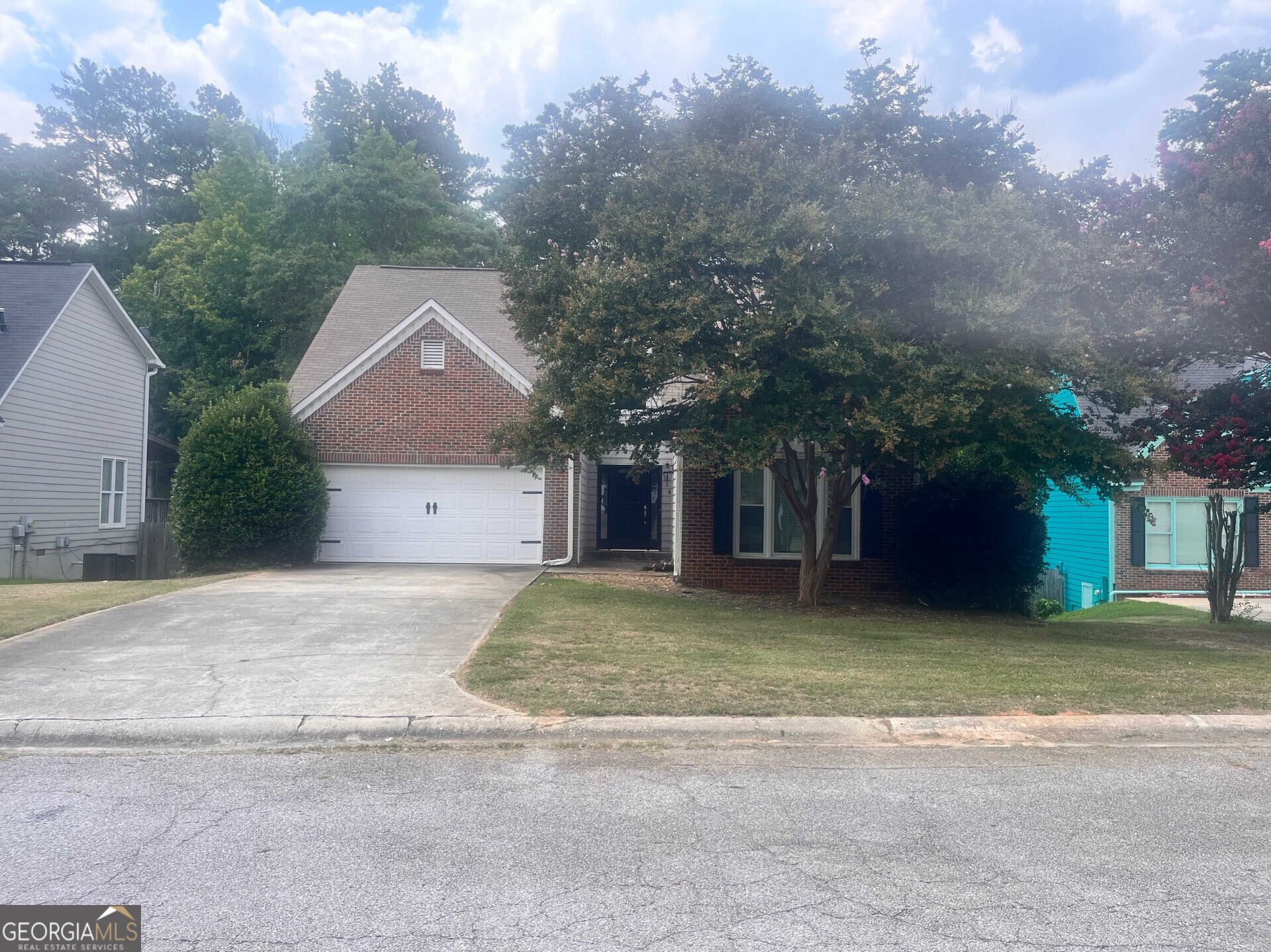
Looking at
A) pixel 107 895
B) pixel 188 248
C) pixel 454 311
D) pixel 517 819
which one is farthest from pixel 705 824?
→ pixel 188 248

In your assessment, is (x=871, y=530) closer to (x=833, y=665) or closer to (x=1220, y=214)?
(x=1220, y=214)

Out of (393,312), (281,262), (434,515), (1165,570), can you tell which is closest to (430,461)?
(434,515)

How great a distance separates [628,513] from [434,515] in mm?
6409

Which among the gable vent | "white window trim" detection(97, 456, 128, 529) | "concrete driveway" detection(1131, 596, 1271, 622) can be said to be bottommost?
"concrete driveway" detection(1131, 596, 1271, 622)

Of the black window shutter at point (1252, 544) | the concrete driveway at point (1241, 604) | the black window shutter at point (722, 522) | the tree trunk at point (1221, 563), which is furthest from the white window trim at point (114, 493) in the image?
the black window shutter at point (1252, 544)

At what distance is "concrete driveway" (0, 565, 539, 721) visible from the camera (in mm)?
7133

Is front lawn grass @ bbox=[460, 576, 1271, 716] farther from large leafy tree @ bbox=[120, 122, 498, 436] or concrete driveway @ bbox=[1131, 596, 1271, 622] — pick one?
large leafy tree @ bbox=[120, 122, 498, 436]

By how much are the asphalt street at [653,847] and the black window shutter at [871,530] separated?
985 centimetres

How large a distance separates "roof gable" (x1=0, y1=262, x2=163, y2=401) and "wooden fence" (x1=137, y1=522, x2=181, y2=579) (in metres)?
4.66

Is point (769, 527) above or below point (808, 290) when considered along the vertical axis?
below

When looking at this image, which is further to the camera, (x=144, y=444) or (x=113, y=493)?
(x=144, y=444)

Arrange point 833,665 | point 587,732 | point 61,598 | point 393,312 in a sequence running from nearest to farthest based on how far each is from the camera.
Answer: point 587,732 < point 833,665 < point 61,598 < point 393,312

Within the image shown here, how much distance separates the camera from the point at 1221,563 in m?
14.9

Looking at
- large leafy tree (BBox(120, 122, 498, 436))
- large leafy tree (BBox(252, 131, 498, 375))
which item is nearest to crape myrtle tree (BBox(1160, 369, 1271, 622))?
large leafy tree (BBox(252, 131, 498, 375))
